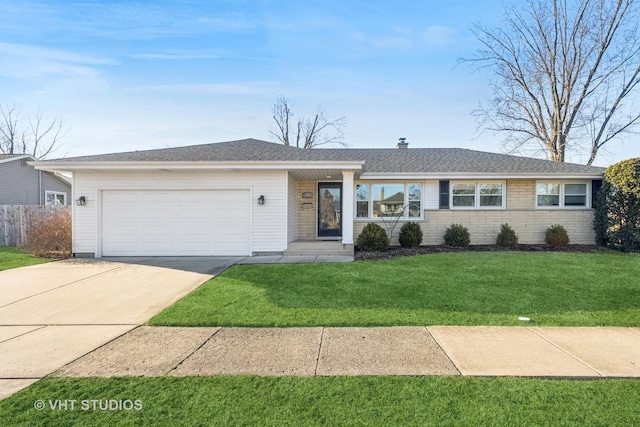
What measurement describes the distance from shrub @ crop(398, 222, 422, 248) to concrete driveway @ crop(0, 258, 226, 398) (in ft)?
21.2

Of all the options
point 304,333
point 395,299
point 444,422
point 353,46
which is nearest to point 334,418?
point 444,422

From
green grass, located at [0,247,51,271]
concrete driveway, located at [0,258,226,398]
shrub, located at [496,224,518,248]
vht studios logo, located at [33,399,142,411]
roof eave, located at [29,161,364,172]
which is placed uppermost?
roof eave, located at [29,161,364,172]

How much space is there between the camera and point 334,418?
2.48 metres

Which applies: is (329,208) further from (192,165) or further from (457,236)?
(192,165)

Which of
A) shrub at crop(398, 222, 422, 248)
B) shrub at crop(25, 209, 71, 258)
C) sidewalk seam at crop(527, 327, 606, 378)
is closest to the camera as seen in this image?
sidewalk seam at crop(527, 327, 606, 378)

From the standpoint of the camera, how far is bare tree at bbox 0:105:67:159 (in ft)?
107

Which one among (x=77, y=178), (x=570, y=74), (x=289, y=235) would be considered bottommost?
(x=289, y=235)

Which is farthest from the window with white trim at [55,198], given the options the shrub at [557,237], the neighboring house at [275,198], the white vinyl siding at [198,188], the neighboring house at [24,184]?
the shrub at [557,237]

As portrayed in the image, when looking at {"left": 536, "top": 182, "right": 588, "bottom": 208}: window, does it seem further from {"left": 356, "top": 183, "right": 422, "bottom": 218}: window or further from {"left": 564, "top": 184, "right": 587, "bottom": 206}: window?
{"left": 356, "top": 183, "right": 422, "bottom": 218}: window

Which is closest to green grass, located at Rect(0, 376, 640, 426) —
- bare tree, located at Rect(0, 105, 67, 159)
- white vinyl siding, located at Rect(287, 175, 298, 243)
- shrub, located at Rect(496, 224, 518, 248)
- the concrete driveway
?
the concrete driveway

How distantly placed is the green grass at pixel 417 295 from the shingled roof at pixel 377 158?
426 centimetres

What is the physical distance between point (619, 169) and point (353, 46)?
36.1ft

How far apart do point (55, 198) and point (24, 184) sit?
2829 millimetres

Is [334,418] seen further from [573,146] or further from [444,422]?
[573,146]
